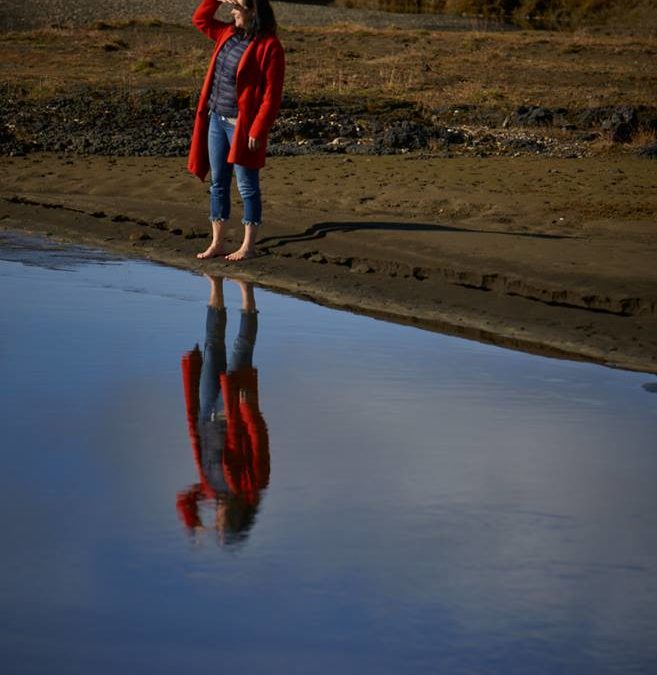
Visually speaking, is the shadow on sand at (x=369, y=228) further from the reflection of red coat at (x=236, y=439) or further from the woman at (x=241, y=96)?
the reflection of red coat at (x=236, y=439)

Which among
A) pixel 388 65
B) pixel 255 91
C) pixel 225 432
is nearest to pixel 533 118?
pixel 388 65

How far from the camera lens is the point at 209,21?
34.0ft

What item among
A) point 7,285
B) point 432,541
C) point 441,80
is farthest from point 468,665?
point 441,80

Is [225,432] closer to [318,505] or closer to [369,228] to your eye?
[318,505]

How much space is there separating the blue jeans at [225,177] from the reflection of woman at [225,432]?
5.71ft

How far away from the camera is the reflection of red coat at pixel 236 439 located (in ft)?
17.8

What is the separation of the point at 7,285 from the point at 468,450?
4.46 metres

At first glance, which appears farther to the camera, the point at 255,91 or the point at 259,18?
the point at 255,91

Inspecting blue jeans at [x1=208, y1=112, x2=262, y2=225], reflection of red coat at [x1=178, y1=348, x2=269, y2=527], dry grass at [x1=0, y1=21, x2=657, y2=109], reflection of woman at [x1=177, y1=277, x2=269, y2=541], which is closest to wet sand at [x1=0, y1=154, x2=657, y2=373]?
blue jeans at [x1=208, y1=112, x2=262, y2=225]

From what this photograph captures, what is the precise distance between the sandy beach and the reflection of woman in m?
1.35

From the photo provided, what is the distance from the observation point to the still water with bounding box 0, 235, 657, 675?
4.21 m

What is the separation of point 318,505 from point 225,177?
17.9ft

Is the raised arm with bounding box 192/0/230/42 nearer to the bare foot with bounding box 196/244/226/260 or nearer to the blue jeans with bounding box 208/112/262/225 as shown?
the blue jeans with bounding box 208/112/262/225

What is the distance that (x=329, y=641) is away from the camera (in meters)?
4.18
